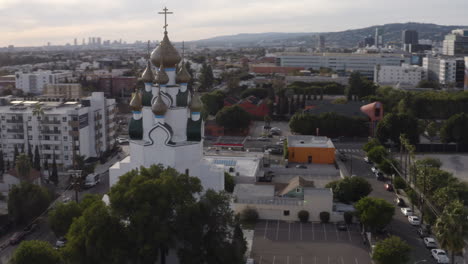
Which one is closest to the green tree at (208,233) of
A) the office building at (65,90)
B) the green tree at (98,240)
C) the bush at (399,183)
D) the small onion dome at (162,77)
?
the green tree at (98,240)

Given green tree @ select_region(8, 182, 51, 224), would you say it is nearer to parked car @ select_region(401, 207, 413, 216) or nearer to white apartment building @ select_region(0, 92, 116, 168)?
white apartment building @ select_region(0, 92, 116, 168)

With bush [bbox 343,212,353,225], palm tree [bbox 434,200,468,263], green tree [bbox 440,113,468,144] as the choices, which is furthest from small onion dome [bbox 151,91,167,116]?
green tree [bbox 440,113,468,144]

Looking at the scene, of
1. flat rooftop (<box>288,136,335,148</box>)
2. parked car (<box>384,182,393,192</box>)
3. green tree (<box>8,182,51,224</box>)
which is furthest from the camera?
flat rooftop (<box>288,136,335,148</box>)

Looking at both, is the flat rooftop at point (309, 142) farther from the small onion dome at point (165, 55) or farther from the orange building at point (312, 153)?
the small onion dome at point (165, 55)

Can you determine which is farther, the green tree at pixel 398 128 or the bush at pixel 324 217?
the green tree at pixel 398 128

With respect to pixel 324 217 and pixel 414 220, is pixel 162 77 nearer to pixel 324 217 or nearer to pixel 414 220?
pixel 324 217

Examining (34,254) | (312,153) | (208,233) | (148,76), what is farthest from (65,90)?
(208,233)
